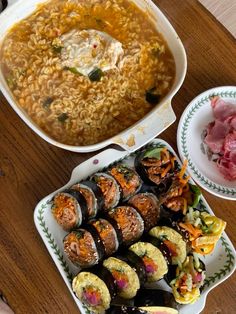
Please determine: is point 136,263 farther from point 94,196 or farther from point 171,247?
point 94,196

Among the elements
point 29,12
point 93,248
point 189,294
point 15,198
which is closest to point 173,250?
point 189,294

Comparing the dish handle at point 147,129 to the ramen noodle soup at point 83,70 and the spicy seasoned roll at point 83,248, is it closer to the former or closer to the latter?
the ramen noodle soup at point 83,70

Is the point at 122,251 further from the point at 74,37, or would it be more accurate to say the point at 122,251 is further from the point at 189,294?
the point at 74,37

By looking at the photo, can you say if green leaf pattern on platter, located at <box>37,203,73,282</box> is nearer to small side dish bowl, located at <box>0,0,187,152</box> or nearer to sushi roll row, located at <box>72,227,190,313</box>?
sushi roll row, located at <box>72,227,190,313</box>

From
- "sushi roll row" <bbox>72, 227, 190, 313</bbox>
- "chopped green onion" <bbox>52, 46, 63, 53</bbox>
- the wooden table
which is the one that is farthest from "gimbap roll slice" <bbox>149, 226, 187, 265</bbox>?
"chopped green onion" <bbox>52, 46, 63, 53</bbox>

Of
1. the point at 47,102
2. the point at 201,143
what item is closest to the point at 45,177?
the point at 47,102

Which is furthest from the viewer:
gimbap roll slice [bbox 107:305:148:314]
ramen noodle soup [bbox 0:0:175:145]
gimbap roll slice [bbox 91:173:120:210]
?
ramen noodle soup [bbox 0:0:175:145]
